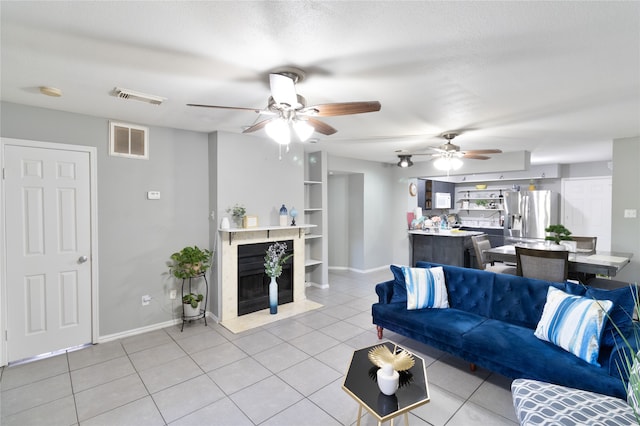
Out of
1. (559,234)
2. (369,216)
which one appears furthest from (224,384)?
(369,216)

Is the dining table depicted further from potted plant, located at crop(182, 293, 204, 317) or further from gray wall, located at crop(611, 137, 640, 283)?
potted plant, located at crop(182, 293, 204, 317)

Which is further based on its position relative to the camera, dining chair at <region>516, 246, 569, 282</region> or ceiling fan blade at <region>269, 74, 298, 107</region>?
dining chair at <region>516, 246, 569, 282</region>

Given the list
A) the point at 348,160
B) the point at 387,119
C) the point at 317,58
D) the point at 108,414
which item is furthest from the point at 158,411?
the point at 348,160

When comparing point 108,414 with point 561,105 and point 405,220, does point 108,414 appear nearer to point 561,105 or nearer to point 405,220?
point 561,105

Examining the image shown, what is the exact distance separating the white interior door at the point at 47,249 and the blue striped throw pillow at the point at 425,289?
11.6 ft

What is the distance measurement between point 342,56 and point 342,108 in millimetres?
347

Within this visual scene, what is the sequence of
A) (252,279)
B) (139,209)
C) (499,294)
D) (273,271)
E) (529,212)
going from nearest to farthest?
(499,294) < (139,209) < (273,271) < (252,279) < (529,212)

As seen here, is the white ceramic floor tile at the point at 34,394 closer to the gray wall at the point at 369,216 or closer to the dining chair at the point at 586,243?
the gray wall at the point at 369,216

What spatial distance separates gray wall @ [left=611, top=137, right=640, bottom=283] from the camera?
430cm

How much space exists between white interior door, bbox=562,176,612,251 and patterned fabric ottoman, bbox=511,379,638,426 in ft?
23.1

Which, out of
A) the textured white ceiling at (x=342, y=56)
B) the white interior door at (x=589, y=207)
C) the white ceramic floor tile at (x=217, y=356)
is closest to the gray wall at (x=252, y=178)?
the textured white ceiling at (x=342, y=56)

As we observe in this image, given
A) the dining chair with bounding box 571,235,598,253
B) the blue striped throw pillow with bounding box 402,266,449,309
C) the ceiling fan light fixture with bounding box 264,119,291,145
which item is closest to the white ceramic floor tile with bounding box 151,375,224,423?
the blue striped throw pillow with bounding box 402,266,449,309

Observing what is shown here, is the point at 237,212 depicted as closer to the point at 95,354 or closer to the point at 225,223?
the point at 225,223

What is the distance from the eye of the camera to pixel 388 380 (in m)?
1.77
